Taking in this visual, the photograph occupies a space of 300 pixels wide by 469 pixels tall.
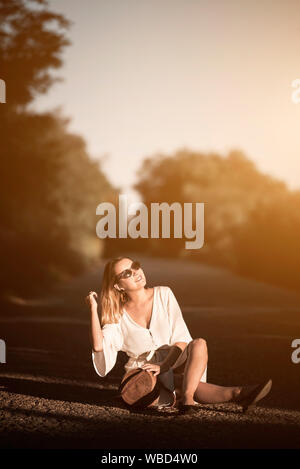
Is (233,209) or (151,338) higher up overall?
(233,209)

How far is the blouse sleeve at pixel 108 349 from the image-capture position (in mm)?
5508

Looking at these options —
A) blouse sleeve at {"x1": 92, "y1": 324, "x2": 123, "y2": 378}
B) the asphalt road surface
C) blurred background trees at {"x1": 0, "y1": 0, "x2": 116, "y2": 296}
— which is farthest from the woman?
blurred background trees at {"x1": 0, "y1": 0, "x2": 116, "y2": 296}

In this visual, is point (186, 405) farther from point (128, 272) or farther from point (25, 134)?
point (25, 134)

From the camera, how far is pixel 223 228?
5003 cm

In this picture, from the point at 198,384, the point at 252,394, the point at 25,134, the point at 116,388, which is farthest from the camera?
the point at 25,134

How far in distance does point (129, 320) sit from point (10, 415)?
1.31 metres

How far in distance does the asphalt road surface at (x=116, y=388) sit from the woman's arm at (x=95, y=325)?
0.63 m

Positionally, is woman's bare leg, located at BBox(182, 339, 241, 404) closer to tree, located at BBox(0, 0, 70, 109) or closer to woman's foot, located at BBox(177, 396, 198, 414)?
woman's foot, located at BBox(177, 396, 198, 414)

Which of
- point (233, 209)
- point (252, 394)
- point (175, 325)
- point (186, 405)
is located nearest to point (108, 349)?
point (175, 325)

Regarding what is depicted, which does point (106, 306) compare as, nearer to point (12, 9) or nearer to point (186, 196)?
point (12, 9)

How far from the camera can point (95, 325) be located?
5.29m

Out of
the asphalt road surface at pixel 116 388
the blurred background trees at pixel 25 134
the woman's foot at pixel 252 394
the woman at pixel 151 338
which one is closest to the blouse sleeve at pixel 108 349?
the woman at pixel 151 338

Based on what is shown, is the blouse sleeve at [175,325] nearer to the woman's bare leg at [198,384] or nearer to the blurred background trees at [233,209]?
the woman's bare leg at [198,384]

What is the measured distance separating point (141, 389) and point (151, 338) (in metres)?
0.44
